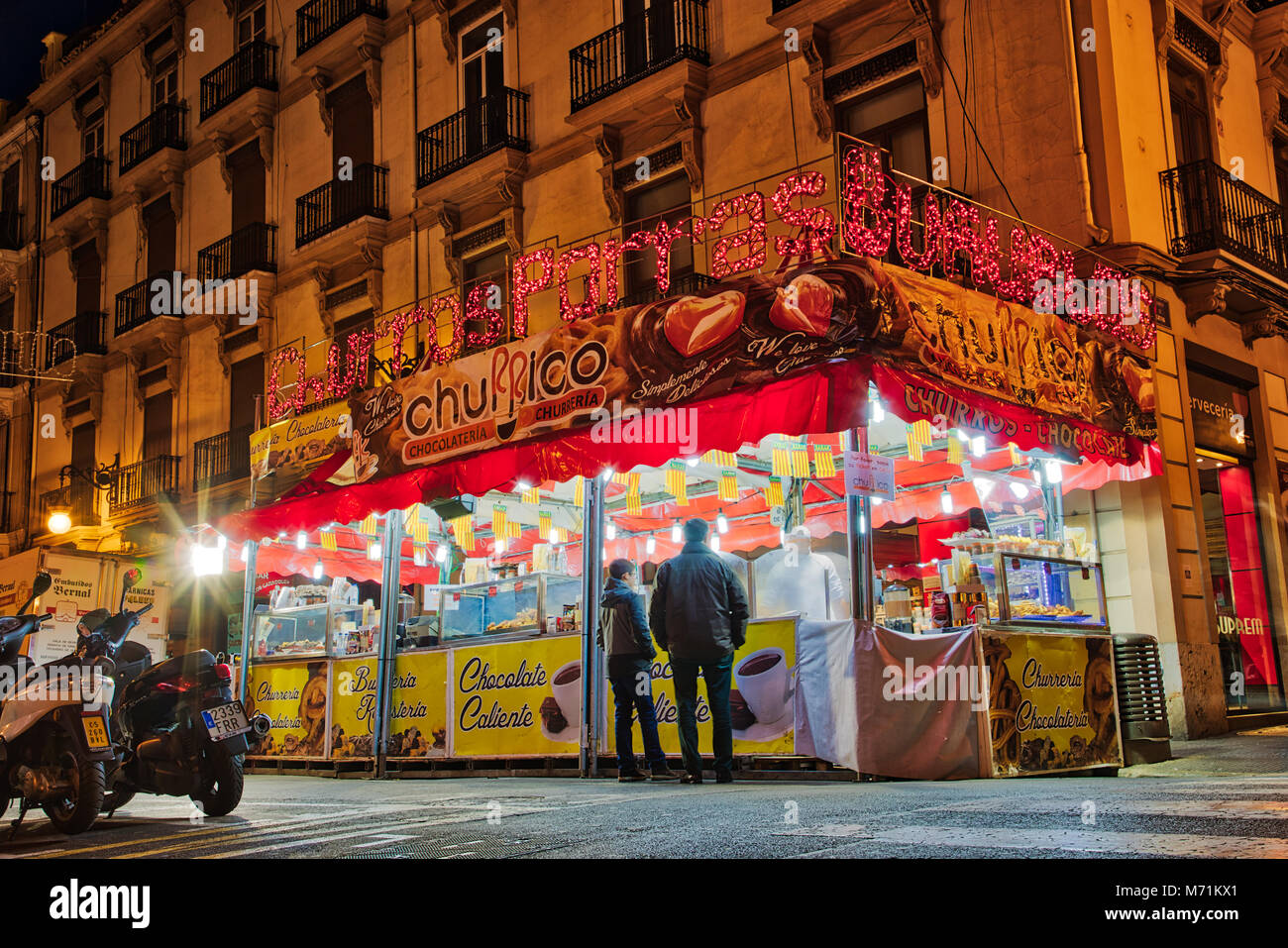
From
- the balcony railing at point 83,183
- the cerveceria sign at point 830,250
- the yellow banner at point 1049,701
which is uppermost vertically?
the balcony railing at point 83,183

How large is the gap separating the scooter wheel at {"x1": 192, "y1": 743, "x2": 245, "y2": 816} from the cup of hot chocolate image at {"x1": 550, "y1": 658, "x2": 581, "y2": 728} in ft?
11.6

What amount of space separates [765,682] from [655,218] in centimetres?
850

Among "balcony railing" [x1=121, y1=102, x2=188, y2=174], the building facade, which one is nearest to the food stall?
the building facade

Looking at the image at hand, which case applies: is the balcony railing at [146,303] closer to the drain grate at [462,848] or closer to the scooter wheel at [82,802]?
the scooter wheel at [82,802]

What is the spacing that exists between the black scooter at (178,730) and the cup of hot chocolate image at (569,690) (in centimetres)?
335

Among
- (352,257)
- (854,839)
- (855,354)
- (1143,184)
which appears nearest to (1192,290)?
(1143,184)

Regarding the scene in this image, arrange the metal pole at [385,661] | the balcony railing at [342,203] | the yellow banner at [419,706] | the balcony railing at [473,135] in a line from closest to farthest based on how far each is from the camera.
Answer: the yellow banner at [419,706], the metal pole at [385,661], the balcony railing at [473,135], the balcony railing at [342,203]

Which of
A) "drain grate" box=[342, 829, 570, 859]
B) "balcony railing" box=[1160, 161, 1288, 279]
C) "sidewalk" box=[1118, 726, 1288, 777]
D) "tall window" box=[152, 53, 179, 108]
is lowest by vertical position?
"sidewalk" box=[1118, 726, 1288, 777]

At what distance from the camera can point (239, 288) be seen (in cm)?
2231

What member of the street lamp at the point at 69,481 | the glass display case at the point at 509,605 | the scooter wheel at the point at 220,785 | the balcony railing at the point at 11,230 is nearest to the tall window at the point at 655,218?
the glass display case at the point at 509,605

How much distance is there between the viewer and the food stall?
866cm

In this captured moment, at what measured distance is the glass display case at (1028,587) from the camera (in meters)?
9.03

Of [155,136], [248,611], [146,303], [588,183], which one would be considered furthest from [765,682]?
[155,136]

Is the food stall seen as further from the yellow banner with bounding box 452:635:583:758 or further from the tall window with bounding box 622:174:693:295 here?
the tall window with bounding box 622:174:693:295
